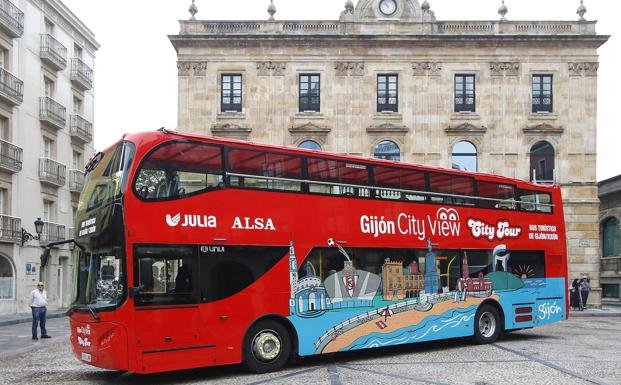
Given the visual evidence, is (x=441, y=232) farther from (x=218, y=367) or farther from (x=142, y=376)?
(x=142, y=376)

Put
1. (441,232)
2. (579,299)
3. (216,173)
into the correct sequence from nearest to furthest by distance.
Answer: (216,173), (441,232), (579,299)

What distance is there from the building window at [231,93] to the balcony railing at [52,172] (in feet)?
29.1

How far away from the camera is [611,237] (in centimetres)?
3912

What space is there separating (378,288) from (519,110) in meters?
23.4

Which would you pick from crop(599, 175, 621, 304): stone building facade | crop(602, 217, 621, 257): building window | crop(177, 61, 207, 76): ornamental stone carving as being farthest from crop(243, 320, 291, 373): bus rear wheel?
crop(602, 217, 621, 257): building window

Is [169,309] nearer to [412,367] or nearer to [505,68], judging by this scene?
[412,367]

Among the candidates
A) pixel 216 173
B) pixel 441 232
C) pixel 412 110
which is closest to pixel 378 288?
pixel 441 232

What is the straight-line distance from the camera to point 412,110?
33688mm

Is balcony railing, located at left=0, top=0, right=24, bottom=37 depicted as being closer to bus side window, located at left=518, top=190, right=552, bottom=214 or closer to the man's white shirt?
the man's white shirt

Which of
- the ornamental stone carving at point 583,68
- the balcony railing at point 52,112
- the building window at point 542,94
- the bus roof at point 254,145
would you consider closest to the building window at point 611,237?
the building window at point 542,94

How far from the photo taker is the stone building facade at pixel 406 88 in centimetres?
3334

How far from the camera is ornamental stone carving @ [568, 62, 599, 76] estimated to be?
33500 millimetres

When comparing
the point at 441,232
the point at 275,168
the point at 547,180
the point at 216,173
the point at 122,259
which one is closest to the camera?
the point at 122,259

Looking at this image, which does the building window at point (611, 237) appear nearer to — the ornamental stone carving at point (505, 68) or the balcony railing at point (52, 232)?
the ornamental stone carving at point (505, 68)
